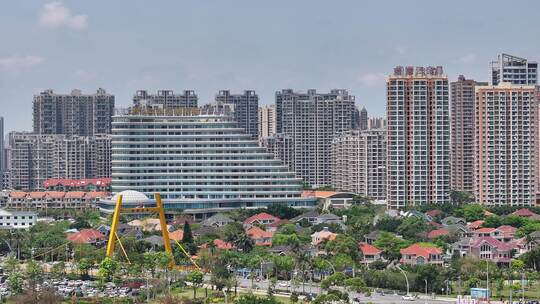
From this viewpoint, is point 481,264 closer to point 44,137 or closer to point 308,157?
point 308,157

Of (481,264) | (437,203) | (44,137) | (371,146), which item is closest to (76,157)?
(44,137)

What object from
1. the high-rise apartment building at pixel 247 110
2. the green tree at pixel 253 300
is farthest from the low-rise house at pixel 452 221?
the high-rise apartment building at pixel 247 110

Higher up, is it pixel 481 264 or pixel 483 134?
pixel 483 134

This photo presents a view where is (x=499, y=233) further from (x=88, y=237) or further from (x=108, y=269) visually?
(x=108, y=269)

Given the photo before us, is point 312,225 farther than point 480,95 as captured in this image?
No

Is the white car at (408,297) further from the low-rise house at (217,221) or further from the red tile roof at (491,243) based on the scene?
the low-rise house at (217,221)
